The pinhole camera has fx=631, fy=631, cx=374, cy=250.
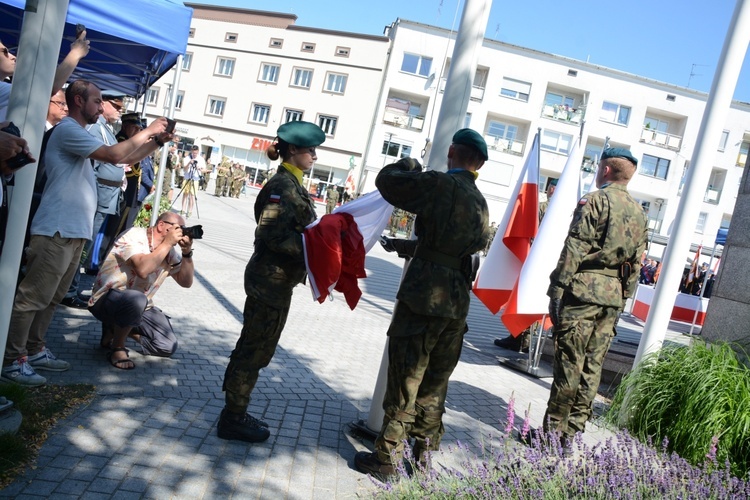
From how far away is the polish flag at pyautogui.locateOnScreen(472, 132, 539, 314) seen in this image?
19.9 feet

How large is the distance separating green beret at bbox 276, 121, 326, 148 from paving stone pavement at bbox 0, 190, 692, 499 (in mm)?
1965

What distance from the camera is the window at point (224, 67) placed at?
53.6m

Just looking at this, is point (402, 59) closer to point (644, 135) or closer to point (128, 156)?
point (644, 135)

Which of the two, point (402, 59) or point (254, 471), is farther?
point (402, 59)

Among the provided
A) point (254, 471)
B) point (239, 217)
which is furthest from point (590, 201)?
point (239, 217)

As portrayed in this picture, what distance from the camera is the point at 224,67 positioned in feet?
177

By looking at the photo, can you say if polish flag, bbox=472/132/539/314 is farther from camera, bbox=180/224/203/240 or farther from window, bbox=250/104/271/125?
window, bbox=250/104/271/125

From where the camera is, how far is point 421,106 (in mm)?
48438

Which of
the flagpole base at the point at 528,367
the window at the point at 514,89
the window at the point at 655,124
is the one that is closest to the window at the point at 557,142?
the window at the point at 514,89

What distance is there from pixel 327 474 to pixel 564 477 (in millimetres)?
1476

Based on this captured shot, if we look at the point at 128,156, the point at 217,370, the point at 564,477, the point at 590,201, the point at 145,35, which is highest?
the point at 145,35

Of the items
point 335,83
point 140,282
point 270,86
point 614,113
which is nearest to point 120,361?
point 140,282

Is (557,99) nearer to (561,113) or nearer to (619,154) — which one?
(561,113)

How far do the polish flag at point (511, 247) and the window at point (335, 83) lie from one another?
45.2 metres
